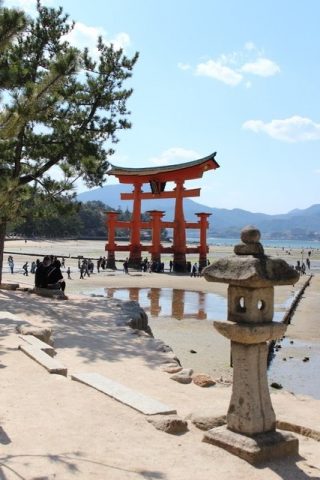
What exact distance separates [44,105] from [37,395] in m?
5.91

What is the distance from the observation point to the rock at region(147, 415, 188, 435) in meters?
4.61

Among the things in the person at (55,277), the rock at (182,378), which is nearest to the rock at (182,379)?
the rock at (182,378)

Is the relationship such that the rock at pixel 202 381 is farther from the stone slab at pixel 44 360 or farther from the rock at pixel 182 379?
the stone slab at pixel 44 360

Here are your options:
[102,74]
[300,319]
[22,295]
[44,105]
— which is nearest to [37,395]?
[44,105]

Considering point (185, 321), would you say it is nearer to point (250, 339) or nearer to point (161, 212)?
point (250, 339)

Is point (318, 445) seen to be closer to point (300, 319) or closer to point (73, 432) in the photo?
point (73, 432)

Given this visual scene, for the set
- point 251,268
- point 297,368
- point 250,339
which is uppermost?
point 251,268

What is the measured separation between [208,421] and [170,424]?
0.42 m

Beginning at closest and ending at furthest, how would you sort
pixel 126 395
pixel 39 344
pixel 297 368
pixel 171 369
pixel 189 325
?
pixel 126 395
pixel 171 369
pixel 39 344
pixel 297 368
pixel 189 325

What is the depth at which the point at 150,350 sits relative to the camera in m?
8.86

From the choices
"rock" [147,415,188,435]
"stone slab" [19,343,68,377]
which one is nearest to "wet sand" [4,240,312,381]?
"stone slab" [19,343,68,377]

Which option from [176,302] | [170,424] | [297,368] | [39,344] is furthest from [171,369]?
[176,302]

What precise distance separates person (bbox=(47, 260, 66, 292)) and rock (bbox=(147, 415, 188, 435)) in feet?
34.4

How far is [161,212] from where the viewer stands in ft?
120
